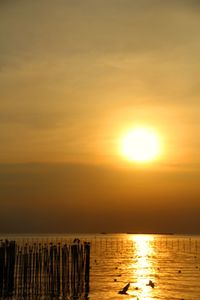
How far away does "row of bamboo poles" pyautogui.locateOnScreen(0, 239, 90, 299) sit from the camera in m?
32.9

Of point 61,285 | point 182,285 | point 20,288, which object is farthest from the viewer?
point 182,285

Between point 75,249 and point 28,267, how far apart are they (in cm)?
360

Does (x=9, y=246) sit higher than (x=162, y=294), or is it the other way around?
(x=9, y=246)

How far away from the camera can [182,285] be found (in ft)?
165

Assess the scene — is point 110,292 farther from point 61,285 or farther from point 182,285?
point 182,285

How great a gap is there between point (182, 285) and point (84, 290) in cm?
1416

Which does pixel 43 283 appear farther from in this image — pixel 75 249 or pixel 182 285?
pixel 182 285

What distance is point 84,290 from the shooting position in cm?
3966

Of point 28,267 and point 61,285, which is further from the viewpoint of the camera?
point 61,285

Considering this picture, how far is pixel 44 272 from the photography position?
1446 inches

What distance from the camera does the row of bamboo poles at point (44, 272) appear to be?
32897mm

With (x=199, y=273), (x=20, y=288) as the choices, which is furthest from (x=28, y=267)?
(x=199, y=273)

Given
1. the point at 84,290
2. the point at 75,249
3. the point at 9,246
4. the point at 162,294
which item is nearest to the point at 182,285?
the point at 162,294

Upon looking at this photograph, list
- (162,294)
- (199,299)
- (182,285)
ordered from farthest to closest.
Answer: (182,285) → (162,294) → (199,299)
